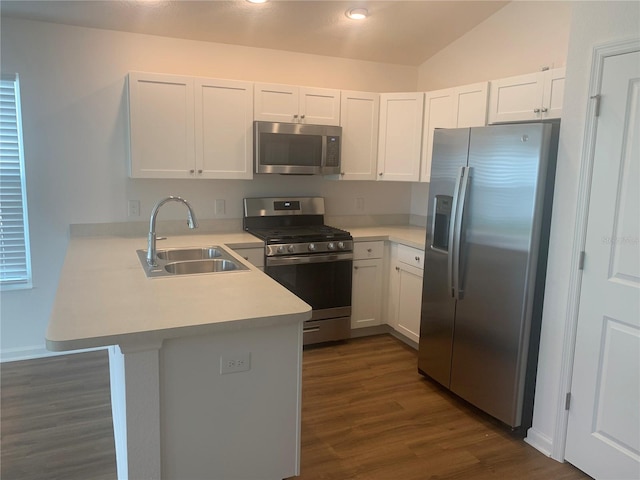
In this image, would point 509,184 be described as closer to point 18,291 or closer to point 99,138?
point 99,138

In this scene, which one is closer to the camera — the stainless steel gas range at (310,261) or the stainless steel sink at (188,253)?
the stainless steel sink at (188,253)

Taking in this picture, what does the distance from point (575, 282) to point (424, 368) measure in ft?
4.25

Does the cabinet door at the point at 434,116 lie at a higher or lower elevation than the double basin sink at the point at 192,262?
higher

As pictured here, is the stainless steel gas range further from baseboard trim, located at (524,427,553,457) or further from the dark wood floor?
baseboard trim, located at (524,427,553,457)

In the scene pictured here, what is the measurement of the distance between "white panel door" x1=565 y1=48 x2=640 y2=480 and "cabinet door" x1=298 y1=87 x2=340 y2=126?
218 centimetres

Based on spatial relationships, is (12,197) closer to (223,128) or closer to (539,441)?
(223,128)

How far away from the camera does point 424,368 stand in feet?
10.9

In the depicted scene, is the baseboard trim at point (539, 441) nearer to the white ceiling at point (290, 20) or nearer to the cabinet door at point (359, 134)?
the cabinet door at point (359, 134)

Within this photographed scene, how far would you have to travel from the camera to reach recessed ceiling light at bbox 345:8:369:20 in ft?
11.3

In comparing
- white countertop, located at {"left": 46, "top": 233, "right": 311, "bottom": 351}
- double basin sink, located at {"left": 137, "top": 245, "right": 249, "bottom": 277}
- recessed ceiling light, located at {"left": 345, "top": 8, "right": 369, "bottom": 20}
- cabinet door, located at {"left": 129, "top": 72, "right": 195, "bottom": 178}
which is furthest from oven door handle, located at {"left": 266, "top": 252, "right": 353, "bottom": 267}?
recessed ceiling light, located at {"left": 345, "top": 8, "right": 369, "bottom": 20}

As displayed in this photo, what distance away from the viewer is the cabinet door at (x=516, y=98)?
3.14 meters

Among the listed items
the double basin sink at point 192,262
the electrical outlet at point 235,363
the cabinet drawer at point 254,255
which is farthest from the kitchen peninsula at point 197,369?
the cabinet drawer at point 254,255

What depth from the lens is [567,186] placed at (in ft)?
7.82

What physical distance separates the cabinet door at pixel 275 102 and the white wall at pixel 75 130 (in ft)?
1.11
